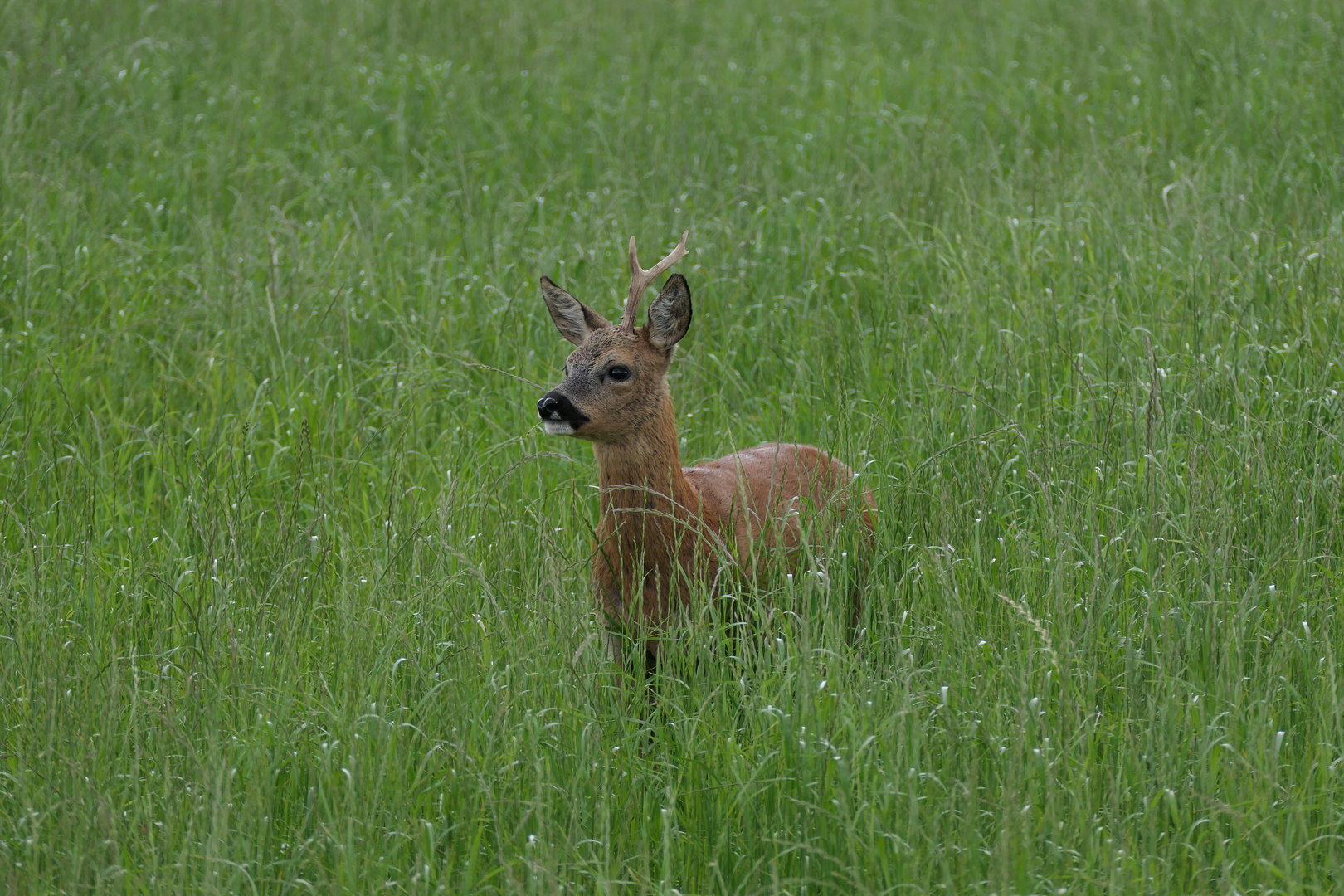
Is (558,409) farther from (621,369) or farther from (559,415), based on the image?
(621,369)

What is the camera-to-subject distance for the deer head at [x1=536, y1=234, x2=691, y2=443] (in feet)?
12.1

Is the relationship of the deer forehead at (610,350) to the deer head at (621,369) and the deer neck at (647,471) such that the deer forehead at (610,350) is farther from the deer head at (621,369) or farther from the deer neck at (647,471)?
the deer neck at (647,471)

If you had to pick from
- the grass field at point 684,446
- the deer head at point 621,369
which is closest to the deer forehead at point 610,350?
the deer head at point 621,369

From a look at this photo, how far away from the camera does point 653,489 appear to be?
148 inches

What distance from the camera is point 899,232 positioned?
611 cm

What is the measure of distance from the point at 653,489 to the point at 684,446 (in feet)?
3.94

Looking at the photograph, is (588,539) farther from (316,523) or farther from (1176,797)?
(1176,797)

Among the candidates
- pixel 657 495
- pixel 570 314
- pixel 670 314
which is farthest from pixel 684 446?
pixel 657 495

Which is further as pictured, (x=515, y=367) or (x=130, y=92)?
(x=130, y=92)

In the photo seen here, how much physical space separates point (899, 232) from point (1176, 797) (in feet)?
12.1

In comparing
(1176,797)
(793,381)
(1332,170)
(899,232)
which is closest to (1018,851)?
(1176,797)

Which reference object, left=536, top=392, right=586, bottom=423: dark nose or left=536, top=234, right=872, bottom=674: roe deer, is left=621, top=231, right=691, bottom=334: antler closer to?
left=536, top=234, right=872, bottom=674: roe deer

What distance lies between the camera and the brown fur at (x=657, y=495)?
3.60 metres

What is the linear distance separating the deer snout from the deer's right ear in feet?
1.39
